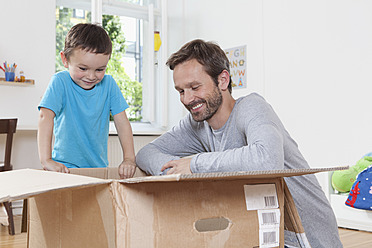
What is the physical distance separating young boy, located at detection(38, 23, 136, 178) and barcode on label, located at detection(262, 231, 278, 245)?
0.69 m

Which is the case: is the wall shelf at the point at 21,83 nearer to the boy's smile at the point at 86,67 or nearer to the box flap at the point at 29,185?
the boy's smile at the point at 86,67

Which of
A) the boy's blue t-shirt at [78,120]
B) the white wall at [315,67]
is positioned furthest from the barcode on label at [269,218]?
the white wall at [315,67]

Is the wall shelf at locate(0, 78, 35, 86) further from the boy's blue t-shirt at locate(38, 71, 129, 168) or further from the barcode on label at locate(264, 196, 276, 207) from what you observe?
the barcode on label at locate(264, 196, 276, 207)

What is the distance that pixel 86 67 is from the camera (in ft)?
4.65

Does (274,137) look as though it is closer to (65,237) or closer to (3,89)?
(65,237)

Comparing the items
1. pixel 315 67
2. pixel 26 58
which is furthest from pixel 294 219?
pixel 26 58

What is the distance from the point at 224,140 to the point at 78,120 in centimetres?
58

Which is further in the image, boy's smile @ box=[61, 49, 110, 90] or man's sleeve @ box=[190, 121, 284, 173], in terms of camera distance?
boy's smile @ box=[61, 49, 110, 90]

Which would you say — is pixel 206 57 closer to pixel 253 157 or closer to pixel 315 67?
pixel 253 157

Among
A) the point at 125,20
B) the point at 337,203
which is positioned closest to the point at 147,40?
the point at 125,20

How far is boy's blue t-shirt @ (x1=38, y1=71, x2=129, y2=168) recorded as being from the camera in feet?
4.66

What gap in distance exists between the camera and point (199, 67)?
1185mm

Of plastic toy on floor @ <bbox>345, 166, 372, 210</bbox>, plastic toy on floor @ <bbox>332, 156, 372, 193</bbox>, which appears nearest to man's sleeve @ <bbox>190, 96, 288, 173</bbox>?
plastic toy on floor @ <bbox>345, 166, 372, 210</bbox>

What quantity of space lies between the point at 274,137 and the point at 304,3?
8.49ft
